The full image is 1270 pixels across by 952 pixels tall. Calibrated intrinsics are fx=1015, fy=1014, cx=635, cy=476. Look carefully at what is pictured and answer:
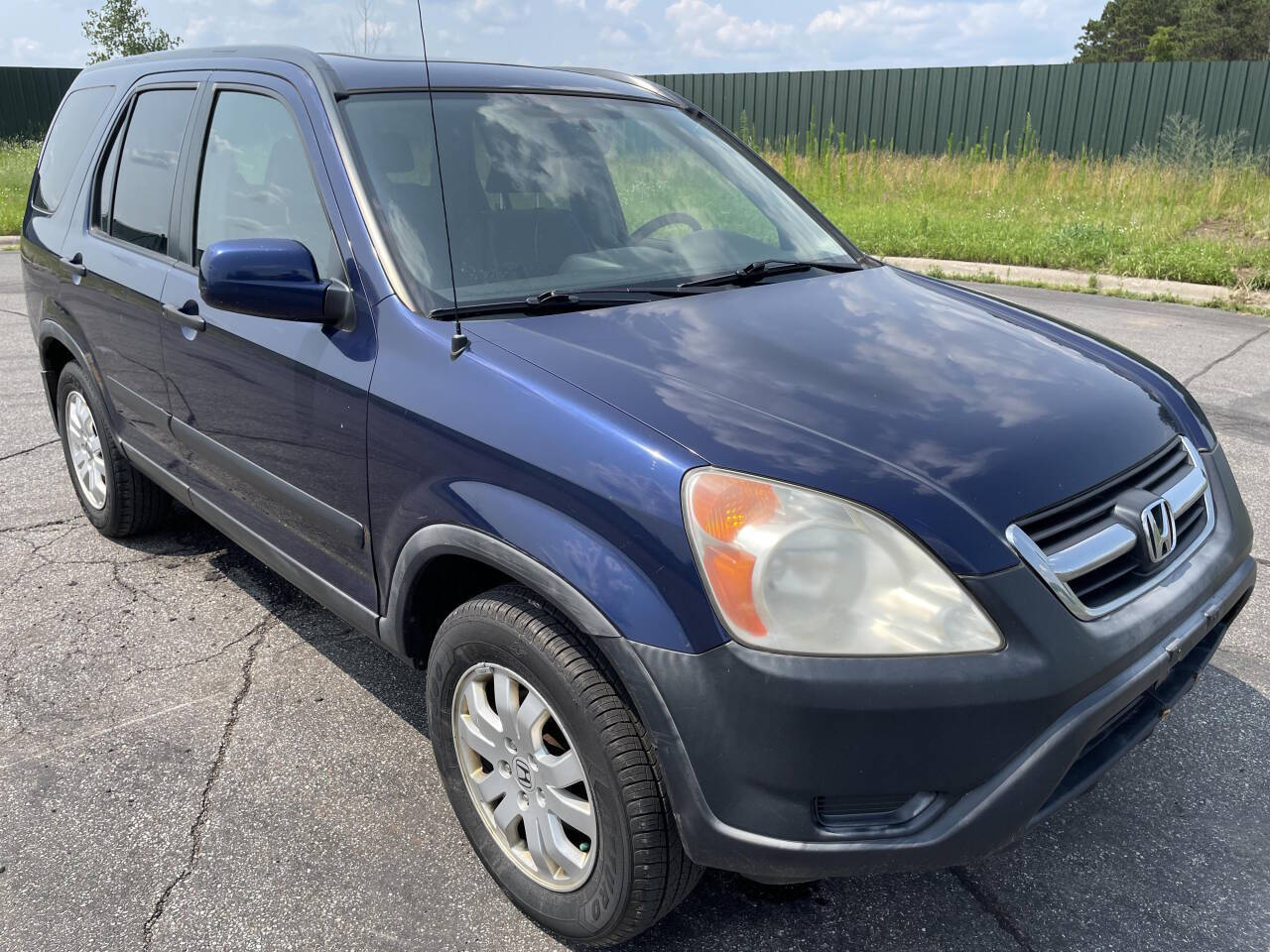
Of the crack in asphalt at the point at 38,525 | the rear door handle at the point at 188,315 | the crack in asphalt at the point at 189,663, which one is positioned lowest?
the crack in asphalt at the point at 38,525

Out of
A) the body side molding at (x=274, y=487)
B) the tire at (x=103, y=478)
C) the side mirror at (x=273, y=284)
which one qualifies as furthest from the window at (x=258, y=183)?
the tire at (x=103, y=478)

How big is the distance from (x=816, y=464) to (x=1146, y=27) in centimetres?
7185

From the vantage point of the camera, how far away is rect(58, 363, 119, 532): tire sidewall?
13.2ft

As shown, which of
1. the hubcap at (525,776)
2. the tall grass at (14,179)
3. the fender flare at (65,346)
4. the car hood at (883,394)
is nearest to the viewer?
the car hood at (883,394)

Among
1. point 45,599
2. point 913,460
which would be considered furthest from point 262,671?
point 913,460

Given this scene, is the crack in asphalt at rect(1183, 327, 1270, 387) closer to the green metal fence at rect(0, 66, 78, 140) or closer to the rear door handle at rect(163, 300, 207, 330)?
the rear door handle at rect(163, 300, 207, 330)

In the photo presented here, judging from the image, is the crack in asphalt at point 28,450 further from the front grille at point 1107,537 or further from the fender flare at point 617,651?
the front grille at point 1107,537

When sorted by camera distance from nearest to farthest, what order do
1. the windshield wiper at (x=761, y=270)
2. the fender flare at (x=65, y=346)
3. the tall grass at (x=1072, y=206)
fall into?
the windshield wiper at (x=761, y=270), the fender flare at (x=65, y=346), the tall grass at (x=1072, y=206)

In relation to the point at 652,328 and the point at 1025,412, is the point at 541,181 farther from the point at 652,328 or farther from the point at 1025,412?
the point at 1025,412

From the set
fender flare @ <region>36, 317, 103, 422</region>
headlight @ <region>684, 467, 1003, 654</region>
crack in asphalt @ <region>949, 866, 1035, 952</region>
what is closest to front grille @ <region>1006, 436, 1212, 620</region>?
headlight @ <region>684, 467, 1003, 654</region>

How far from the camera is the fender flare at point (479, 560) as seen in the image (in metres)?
1.87

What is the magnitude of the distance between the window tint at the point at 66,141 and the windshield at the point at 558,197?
6.49ft

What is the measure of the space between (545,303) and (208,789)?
1.59 meters

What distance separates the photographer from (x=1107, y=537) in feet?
6.59
